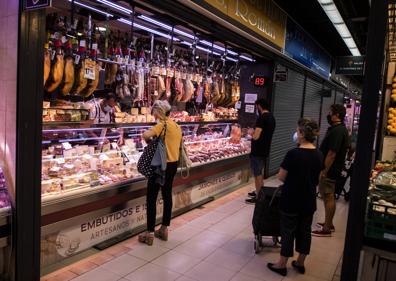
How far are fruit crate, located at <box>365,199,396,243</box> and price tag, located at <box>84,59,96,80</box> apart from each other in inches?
116

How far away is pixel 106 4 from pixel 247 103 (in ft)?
15.5

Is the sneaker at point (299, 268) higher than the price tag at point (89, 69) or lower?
lower

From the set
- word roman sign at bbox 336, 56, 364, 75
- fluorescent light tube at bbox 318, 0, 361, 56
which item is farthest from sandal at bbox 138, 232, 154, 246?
word roman sign at bbox 336, 56, 364, 75

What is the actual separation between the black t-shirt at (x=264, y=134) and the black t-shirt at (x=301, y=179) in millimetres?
2452

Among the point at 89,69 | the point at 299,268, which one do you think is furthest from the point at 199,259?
the point at 89,69

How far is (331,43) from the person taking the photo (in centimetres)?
1076

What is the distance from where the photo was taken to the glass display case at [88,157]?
3.61 metres

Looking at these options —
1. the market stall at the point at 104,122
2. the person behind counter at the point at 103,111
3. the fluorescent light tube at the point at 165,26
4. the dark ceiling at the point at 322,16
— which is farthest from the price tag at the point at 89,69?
the dark ceiling at the point at 322,16

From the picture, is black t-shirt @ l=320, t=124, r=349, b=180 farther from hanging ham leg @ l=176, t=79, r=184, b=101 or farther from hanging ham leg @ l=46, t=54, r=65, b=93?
hanging ham leg @ l=46, t=54, r=65, b=93

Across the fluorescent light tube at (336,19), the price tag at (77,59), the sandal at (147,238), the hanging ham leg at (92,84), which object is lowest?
the sandal at (147,238)

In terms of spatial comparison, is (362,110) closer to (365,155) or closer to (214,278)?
(365,155)

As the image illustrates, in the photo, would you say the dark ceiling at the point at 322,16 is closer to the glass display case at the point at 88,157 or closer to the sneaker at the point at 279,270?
the glass display case at the point at 88,157

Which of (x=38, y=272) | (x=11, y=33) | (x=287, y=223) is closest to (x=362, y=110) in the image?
(x=287, y=223)

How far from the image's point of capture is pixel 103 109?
4.31m
